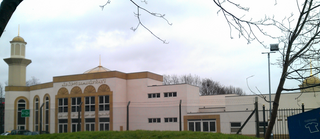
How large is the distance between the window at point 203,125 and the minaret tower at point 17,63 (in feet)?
88.8

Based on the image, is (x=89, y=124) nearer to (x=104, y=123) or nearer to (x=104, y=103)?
(x=104, y=123)

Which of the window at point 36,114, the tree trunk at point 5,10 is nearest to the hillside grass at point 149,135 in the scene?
the tree trunk at point 5,10

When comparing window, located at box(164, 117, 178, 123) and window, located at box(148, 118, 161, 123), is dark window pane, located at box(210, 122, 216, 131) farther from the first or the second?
window, located at box(148, 118, 161, 123)

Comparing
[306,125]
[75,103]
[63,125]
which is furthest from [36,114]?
[306,125]

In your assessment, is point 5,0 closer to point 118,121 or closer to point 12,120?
point 118,121

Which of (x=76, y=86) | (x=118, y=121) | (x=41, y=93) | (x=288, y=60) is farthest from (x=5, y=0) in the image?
(x=41, y=93)

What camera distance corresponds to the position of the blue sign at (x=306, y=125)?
455 centimetres

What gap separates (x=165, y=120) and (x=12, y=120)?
73.5 feet

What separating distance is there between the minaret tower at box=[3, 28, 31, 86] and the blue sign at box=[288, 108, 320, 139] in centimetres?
4368

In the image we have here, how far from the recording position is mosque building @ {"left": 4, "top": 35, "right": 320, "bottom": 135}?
1178 inches

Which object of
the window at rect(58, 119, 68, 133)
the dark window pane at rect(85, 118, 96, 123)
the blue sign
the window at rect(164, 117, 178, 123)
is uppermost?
the blue sign

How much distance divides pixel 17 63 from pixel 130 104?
2012 centimetres

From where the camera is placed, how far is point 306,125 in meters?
4.84

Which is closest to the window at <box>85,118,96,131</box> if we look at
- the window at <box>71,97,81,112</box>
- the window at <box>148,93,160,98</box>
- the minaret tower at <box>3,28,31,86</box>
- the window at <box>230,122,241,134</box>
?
the window at <box>71,97,81,112</box>
